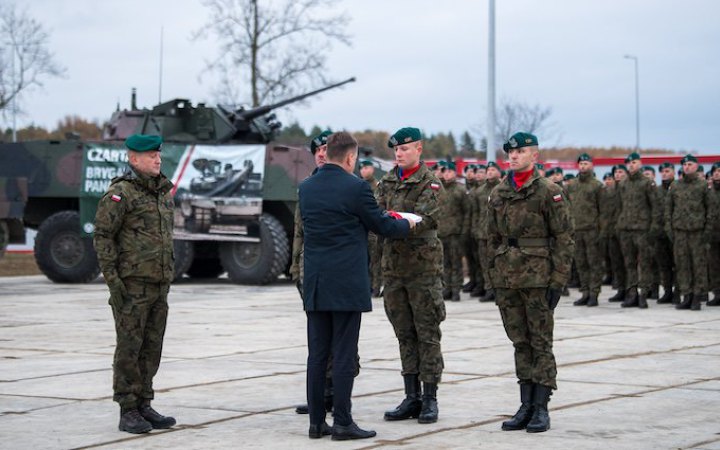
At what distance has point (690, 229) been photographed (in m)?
16.6

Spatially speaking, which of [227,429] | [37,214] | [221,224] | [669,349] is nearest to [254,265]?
[221,224]

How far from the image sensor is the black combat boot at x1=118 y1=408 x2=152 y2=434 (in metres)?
7.65

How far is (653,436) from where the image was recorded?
7422 millimetres

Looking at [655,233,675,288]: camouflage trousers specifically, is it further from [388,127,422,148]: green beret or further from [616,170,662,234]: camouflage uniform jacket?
[388,127,422,148]: green beret

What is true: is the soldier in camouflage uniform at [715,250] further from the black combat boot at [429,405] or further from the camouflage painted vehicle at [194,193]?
the black combat boot at [429,405]

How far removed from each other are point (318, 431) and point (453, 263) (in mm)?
11322

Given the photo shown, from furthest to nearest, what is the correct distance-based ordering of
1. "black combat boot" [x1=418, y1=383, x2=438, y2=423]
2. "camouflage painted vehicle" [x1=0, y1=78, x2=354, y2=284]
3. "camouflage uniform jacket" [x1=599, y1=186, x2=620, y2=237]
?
"camouflage painted vehicle" [x1=0, y1=78, x2=354, y2=284] → "camouflage uniform jacket" [x1=599, y1=186, x2=620, y2=237] → "black combat boot" [x1=418, y1=383, x2=438, y2=423]

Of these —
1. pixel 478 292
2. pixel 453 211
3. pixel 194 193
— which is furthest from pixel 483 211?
pixel 194 193

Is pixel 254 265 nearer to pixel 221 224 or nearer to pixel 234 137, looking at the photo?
pixel 221 224

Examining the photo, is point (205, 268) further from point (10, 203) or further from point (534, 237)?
point (534, 237)

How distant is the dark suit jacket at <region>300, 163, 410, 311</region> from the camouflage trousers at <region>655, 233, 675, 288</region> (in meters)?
10.7

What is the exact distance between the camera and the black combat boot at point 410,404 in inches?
319

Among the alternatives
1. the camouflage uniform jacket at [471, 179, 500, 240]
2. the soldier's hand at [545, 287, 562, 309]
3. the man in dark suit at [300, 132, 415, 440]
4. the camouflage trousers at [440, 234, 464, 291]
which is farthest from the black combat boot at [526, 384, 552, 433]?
the camouflage uniform jacket at [471, 179, 500, 240]

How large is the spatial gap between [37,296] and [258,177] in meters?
4.32
